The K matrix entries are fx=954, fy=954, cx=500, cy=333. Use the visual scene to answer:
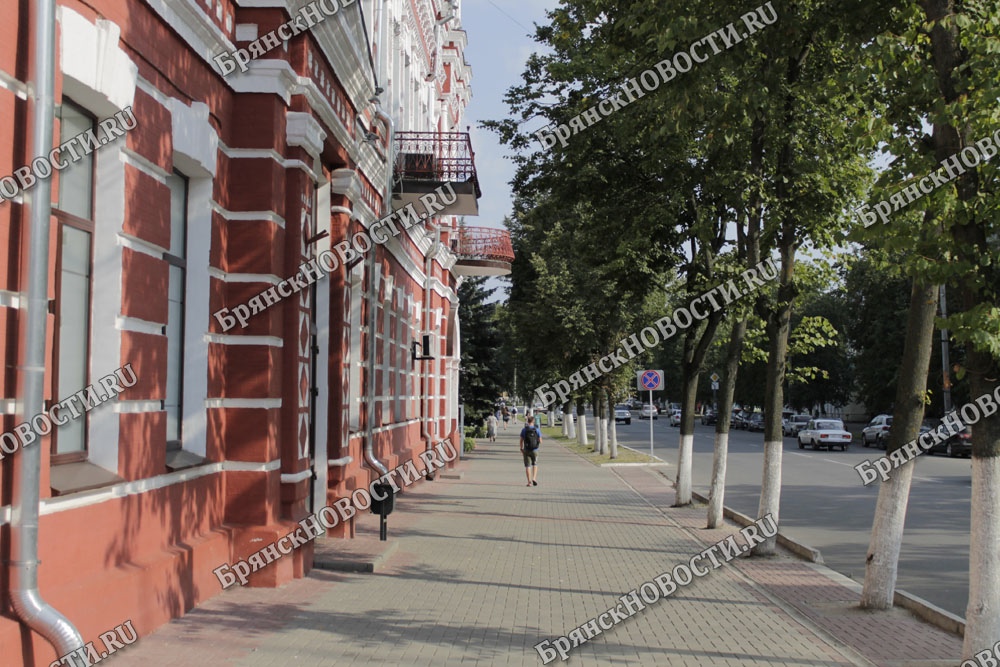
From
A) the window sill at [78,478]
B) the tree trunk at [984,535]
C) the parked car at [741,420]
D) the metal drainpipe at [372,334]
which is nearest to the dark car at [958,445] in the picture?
the metal drainpipe at [372,334]

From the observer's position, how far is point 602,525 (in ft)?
51.6

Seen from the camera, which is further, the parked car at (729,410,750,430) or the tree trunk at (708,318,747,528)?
the parked car at (729,410,750,430)

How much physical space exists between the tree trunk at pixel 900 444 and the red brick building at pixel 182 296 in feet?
18.5

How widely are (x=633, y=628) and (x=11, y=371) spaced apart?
536 centimetres

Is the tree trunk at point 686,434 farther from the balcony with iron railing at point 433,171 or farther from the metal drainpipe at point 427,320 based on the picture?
the metal drainpipe at point 427,320

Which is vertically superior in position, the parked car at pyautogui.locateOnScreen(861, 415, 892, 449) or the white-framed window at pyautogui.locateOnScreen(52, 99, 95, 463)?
the white-framed window at pyautogui.locateOnScreen(52, 99, 95, 463)

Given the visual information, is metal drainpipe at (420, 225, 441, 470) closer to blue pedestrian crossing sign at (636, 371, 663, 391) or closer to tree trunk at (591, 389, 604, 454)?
blue pedestrian crossing sign at (636, 371, 663, 391)

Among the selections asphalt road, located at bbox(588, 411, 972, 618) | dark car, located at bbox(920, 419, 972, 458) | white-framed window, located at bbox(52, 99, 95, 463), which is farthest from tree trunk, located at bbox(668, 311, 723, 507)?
dark car, located at bbox(920, 419, 972, 458)

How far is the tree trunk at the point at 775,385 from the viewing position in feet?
39.9

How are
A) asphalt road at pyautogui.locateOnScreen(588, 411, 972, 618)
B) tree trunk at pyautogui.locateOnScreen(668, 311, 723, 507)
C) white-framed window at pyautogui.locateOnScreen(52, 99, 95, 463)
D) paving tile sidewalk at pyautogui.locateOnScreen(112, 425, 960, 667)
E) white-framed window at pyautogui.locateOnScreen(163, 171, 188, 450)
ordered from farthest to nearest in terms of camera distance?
tree trunk at pyautogui.locateOnScreen(668, 311, 723, 507)
asphalt road at pyautogui.locateOnScreen(588, 411, 972, 618)
white-framed window at pyautogui.locateOnScreen(163, 171, 188, 450)
paving tile sidewalk at pyautogui.locateOnScreen(112, 425, 960, 667)
white-framed window at pyautogui.locateOnScreen(52, 99, 95, 463)

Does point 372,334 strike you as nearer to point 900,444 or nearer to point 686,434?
point 900,444

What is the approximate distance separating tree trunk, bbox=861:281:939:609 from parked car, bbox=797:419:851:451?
34840 millimetres

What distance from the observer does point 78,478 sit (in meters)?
6.21

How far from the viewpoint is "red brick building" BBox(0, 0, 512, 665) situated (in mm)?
5926
